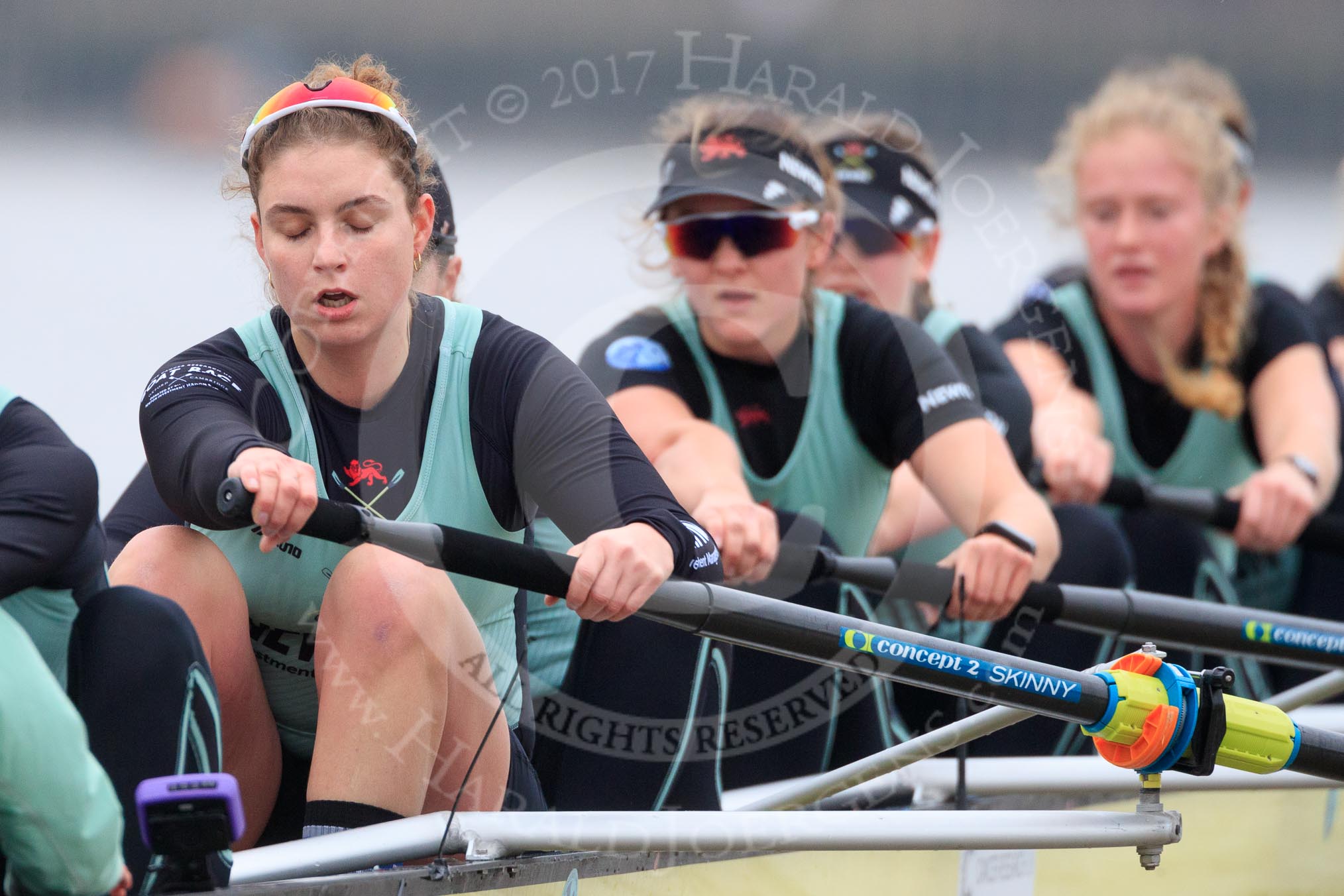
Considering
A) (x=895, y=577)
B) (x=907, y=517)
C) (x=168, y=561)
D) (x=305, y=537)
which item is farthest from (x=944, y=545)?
(x=168, y=561)

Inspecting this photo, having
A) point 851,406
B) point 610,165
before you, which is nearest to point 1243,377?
point 851,406

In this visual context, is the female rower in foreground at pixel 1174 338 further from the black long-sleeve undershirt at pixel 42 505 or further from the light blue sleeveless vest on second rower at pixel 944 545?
A: the black long-sleeve undershirt at pixel 42 505

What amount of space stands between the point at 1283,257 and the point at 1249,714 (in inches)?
164

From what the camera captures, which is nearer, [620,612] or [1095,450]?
[620,612]

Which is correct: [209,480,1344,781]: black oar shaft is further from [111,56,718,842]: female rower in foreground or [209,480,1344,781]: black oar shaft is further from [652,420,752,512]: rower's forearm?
[652,420,752,512]: rower's forearm

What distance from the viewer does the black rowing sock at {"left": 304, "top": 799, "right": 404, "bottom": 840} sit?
1111 millimetres

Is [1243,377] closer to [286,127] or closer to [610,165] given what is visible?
[610,165]

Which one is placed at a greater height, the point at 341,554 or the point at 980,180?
the point at 980,180

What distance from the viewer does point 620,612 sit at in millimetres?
1120

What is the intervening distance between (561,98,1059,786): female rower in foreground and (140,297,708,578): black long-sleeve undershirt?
1.29 ft

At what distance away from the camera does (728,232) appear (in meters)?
1.73

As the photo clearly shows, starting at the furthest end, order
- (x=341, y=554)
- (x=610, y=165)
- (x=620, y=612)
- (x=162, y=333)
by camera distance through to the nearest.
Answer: (x=162, y=333) < (x=610, y=165) < (x=341, y=554) < (x=620, y=612)

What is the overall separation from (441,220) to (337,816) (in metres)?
0.62

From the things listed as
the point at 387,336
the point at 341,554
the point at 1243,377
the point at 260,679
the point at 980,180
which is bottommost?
the point at 260,679
